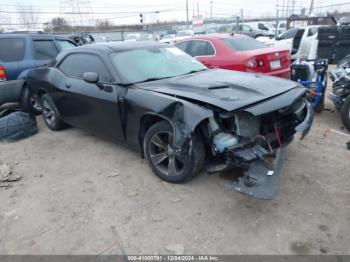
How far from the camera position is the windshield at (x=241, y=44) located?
23.5ft

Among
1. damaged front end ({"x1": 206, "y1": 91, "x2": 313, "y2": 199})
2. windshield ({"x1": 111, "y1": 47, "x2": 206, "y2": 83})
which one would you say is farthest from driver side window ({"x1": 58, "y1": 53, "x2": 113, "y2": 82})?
damaged front end ({"x1": 206, "y1": 91, "x2": 313, "y2": 199})

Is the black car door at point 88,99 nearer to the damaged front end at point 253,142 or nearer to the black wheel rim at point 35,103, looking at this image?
the black wheel rim at point 35,103

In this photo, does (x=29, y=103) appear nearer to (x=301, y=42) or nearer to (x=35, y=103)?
(x=35, y=103)

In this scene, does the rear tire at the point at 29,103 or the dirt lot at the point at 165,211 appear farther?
the rear tire at the point at 29,103

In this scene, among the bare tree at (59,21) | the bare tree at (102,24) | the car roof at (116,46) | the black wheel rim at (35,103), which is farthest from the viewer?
the bare tree at (102,24)

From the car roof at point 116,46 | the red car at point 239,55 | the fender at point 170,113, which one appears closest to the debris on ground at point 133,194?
the fender at point 170,113

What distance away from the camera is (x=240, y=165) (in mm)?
3125

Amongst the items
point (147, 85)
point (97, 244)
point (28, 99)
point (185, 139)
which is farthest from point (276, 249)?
point (28, 99)

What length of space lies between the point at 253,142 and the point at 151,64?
1901mm

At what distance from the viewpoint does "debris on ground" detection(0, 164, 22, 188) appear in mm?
4020

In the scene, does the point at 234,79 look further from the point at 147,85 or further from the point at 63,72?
the point at 63,72

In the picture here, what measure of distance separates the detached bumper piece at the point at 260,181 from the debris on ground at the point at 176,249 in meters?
0.73

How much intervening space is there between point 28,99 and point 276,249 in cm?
585

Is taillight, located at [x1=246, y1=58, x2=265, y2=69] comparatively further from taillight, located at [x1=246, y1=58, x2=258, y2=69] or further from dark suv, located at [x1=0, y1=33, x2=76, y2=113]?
dark suv, located at [x1=0, y1=33, x2=76, y2=113]
